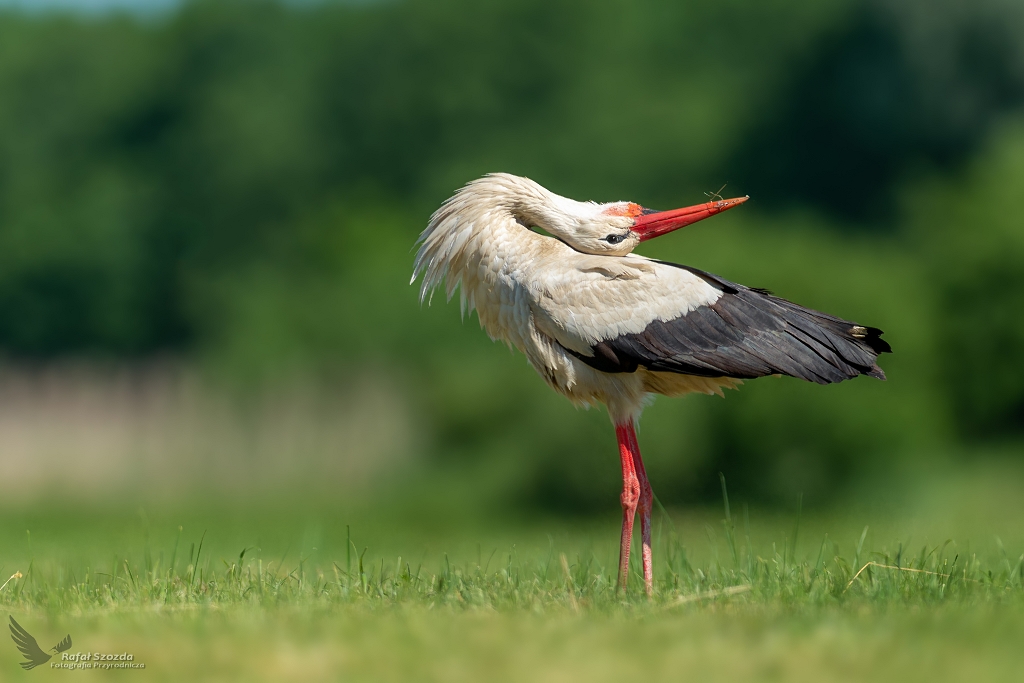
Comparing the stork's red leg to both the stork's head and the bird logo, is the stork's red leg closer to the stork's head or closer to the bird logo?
the stork's head

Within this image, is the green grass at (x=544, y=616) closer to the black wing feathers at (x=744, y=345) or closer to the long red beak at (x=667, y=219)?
the black wing feathers at (x=744, y=345)

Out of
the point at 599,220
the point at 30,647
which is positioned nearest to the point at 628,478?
the point at 599,220

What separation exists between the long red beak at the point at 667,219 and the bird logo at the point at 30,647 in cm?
381

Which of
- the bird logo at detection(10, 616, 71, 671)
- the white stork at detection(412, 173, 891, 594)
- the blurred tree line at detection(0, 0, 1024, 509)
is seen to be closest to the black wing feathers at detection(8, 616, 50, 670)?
the bird logo at detection(10, 616, 71, 671)

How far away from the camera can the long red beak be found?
6656 millimetres

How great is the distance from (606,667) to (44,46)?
4605 centimetres

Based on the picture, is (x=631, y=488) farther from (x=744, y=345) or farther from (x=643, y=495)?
(x=744, y=345)

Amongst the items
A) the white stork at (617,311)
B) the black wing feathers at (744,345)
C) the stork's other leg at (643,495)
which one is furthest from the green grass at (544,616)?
the black wing feathers at (744,345)

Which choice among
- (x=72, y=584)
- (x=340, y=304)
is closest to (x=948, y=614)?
(x=72, y=584)

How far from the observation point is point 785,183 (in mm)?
Answer: 35406

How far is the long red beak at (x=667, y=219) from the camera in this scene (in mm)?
6656

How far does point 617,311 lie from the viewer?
20.4ft

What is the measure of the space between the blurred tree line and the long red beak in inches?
495

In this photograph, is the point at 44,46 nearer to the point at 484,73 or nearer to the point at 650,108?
the point at 484,73
